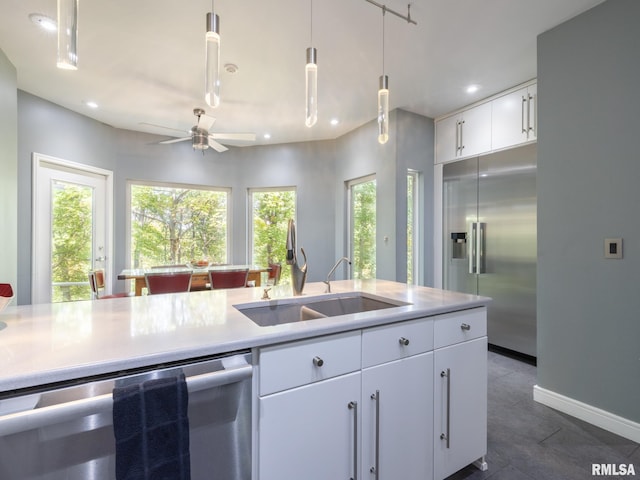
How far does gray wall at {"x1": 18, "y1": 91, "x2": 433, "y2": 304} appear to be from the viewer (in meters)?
3.34

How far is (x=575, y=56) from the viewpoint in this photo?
2146 millimetres

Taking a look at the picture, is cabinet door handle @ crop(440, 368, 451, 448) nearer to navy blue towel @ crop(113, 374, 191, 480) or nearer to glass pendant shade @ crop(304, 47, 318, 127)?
navy blue towel @ crop(113, 374, 191, 480)

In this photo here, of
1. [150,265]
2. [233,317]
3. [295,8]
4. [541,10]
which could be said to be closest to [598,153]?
[541,10]

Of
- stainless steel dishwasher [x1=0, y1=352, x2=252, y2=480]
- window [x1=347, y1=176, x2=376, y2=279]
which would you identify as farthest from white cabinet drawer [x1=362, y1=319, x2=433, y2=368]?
window [x1=347, y1=176, x2=376, y2=279]

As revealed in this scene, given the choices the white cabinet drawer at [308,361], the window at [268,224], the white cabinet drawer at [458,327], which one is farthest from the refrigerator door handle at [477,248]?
the window at [268,224]

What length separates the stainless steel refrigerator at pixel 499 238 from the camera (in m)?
2.97

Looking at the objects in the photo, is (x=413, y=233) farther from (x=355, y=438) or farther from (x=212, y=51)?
(x=212, y=51)

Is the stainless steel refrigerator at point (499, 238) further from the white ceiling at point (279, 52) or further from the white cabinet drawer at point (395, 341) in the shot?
the white cabinet drawer at point (395, 341)

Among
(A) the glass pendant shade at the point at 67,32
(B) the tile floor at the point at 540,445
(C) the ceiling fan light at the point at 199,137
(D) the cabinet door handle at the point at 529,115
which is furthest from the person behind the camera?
(C) the ceiling fan light at the point at 199,137

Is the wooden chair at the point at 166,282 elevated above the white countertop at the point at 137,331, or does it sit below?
below

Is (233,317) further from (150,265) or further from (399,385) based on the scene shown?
A: (150,265)

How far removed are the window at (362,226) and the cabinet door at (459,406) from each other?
2.61m

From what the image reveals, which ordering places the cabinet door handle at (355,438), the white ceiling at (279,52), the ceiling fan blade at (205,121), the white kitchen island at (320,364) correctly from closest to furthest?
the white kitchen island at (320,364) → the cabinet door handle at (355,438) → the white ceiling at (279,52) → the ceiling fan blade at (205,121)

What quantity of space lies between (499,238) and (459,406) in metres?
2.22
